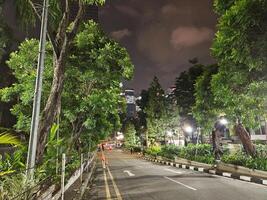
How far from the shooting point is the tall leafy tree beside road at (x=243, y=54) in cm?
879

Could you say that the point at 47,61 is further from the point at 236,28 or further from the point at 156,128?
the point at 156,128

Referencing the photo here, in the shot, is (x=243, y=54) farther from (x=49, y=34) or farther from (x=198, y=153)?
(x=198, y=153)

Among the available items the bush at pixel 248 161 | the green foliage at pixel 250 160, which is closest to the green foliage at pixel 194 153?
the bush at pixel 248 161

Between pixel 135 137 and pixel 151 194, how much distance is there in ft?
246

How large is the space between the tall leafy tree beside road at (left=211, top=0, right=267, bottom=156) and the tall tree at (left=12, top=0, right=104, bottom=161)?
4.39 meters

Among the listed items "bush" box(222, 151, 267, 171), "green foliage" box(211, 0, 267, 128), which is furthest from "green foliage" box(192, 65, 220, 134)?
"green foliage" box(211, 0, 267, 128)

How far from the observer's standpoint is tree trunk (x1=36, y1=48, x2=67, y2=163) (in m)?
8.27

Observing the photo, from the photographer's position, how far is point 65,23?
9312 millimetres

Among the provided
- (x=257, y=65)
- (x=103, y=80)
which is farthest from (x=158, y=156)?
(x=257, y=65)

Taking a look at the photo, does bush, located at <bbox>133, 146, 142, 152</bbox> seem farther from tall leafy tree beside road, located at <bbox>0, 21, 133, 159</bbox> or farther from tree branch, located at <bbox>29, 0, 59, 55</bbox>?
tree branch, located at <bbox>29, 0, 59, 55</bbox>

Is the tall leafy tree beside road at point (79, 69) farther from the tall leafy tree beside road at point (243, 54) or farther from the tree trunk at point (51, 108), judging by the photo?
the tall leafy tree beside road at point (243, 54)

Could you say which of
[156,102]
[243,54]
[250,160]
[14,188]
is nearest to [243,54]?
[243,54]

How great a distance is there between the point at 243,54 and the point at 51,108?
20.8 feet

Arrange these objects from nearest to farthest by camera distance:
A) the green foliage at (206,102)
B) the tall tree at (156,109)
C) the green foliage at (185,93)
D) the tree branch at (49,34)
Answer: the tree branch at (49,34), the green foliage at (206,102), the green foliage at (185,93), the tall tree at (156,109)
